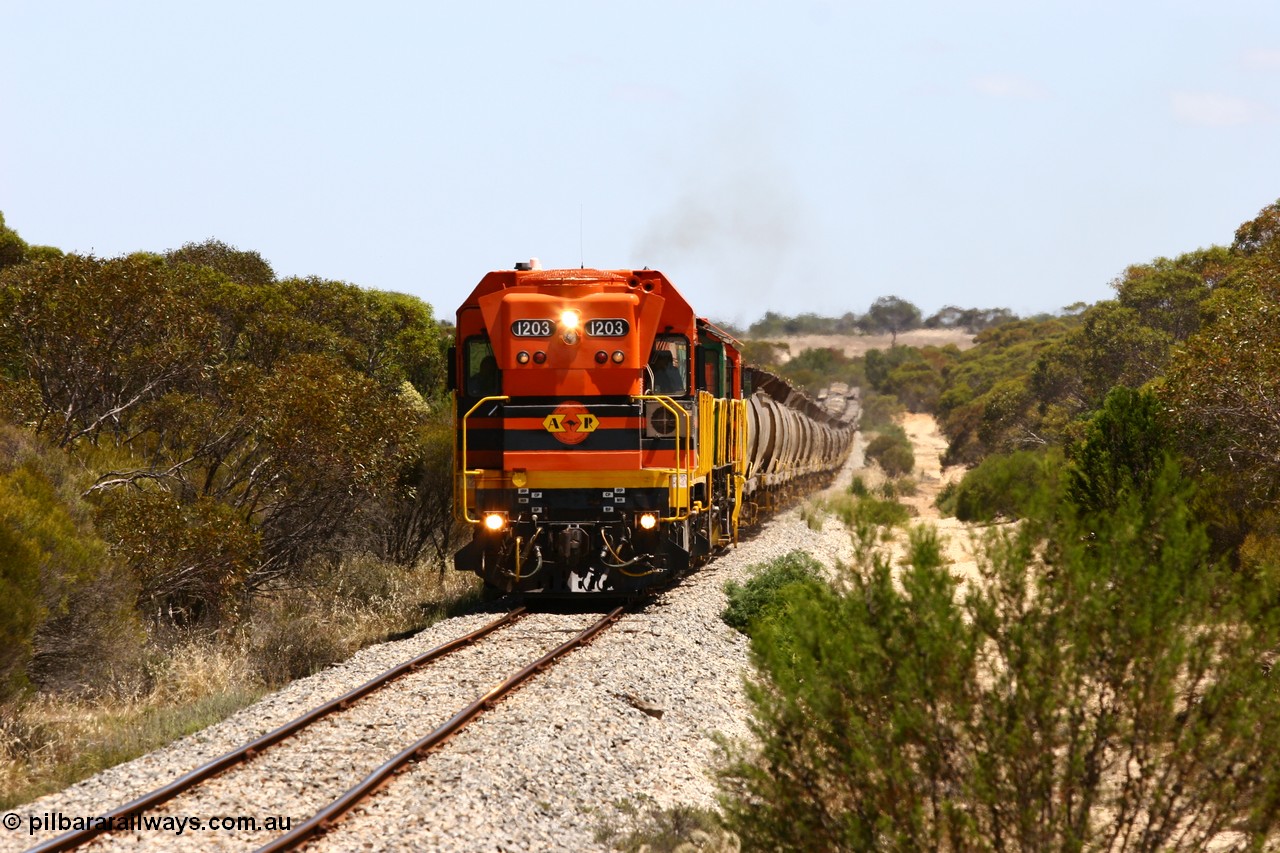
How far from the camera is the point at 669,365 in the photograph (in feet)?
50.3

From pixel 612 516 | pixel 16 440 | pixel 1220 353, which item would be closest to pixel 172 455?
pixel 16 440

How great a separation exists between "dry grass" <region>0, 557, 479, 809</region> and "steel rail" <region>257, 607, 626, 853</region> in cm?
231

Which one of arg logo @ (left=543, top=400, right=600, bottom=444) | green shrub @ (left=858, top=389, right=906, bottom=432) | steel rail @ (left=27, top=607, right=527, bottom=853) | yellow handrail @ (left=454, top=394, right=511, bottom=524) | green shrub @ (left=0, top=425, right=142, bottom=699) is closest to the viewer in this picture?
steel rail @ (left=27, top=607, right=527, bottom=853)

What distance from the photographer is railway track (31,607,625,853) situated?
7000mm

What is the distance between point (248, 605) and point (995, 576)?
1313 centimetres

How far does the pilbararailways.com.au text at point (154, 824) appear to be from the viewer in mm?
7207

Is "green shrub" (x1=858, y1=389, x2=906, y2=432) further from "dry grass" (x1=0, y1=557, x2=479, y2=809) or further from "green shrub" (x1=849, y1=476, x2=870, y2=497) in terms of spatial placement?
"dry grass" (x1=0, y1=557, x2=479, y2=809)

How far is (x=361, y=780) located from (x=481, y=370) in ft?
25.5

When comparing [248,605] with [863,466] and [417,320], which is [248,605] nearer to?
[417,320]

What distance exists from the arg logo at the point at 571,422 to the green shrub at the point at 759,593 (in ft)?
9.65

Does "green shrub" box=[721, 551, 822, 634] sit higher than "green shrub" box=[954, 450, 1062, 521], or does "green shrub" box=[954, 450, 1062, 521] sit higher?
"green shrub" box=[954, 450, 1062, 521]

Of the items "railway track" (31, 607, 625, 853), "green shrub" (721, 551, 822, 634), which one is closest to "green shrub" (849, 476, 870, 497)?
"green shrub" (721, 551, 822, 634)

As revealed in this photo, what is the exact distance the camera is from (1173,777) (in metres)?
6.44

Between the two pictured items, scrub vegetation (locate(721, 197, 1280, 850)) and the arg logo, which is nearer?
scrub vegetation (locate(721, 197, 1280, 850))
